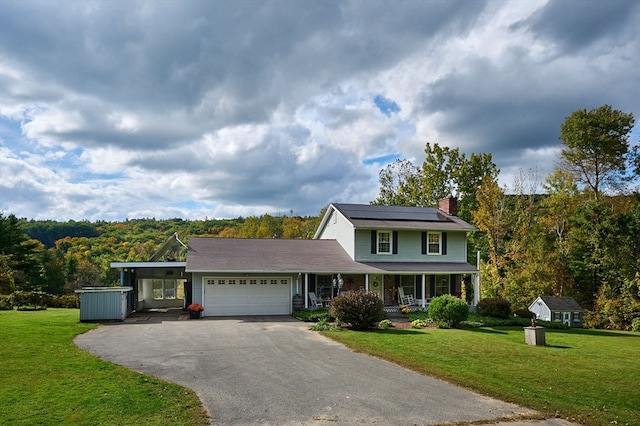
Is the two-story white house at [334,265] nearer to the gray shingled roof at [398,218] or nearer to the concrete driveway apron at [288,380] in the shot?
the gray shingled roof at [398,218]

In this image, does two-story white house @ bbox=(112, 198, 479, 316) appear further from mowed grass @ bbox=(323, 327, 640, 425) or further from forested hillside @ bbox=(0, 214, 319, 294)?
forested hillside @ bbox=(0, 214, 319, 294)

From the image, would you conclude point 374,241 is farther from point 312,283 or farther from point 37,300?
point 37,300

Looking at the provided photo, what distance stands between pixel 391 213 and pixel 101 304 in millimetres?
16919

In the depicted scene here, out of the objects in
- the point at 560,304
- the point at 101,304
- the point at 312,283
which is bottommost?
the point at 560,304

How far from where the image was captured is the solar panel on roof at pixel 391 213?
28.9 meters

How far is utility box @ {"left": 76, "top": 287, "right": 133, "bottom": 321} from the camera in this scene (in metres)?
20.5

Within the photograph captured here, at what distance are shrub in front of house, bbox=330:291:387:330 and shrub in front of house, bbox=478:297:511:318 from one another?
8.53 meters

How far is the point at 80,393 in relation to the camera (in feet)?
27.4

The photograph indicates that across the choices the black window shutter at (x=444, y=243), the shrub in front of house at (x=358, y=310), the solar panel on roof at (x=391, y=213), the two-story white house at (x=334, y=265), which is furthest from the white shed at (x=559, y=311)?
the shrub in front of house at (x=358, y=310)

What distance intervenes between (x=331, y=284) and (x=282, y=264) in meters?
3.30

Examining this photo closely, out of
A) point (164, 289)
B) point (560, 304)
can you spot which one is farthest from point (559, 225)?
point (164, 289)

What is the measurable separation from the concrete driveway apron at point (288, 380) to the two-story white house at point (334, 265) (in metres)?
7.13

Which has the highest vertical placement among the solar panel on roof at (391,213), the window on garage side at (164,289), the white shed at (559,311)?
the solar panel on roof at (391,213)

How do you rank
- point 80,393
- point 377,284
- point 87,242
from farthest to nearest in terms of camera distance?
point 87,242 < point 377,284 < point 80,393
